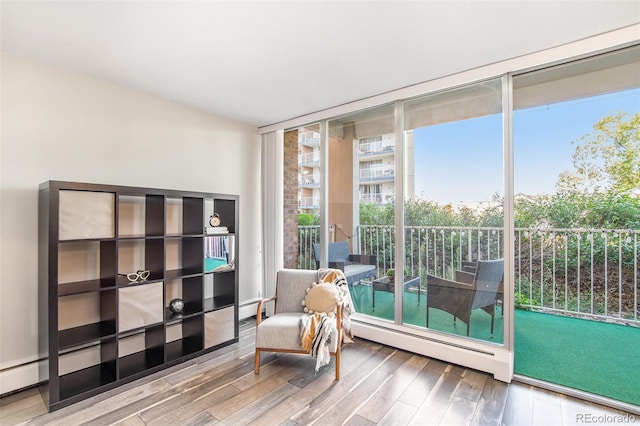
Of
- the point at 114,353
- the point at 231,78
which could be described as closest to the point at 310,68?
the point at 231,78

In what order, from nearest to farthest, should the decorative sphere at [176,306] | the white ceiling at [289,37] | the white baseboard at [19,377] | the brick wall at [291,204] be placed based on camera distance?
1. the white ceiling at [289,37]
2. the white baseboard at [19,377]
3. the decorative sphere at [176,306]
4. the brick wall at [291,204]

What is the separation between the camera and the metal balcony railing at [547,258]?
9.39 ft

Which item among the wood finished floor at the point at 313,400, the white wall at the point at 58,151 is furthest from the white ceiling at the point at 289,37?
the wood finished floor at the point at 313,400

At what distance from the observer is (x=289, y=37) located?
2127mm

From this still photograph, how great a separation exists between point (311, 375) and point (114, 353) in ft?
5.44

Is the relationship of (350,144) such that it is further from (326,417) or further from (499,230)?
(326,417)

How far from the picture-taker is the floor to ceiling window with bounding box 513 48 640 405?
2.50 metres

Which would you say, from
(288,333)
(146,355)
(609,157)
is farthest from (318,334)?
(609,157)

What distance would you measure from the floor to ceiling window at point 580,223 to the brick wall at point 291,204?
8.50 ft

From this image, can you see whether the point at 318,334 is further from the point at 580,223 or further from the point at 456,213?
the point at 580,223

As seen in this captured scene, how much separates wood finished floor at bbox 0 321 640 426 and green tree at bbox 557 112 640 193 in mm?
2021

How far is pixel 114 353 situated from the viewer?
2463mm

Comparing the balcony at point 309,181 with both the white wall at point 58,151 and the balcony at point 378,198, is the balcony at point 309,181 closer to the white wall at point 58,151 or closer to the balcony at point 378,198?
the balcony at point 378,198

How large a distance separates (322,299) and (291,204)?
1649 millimetres
